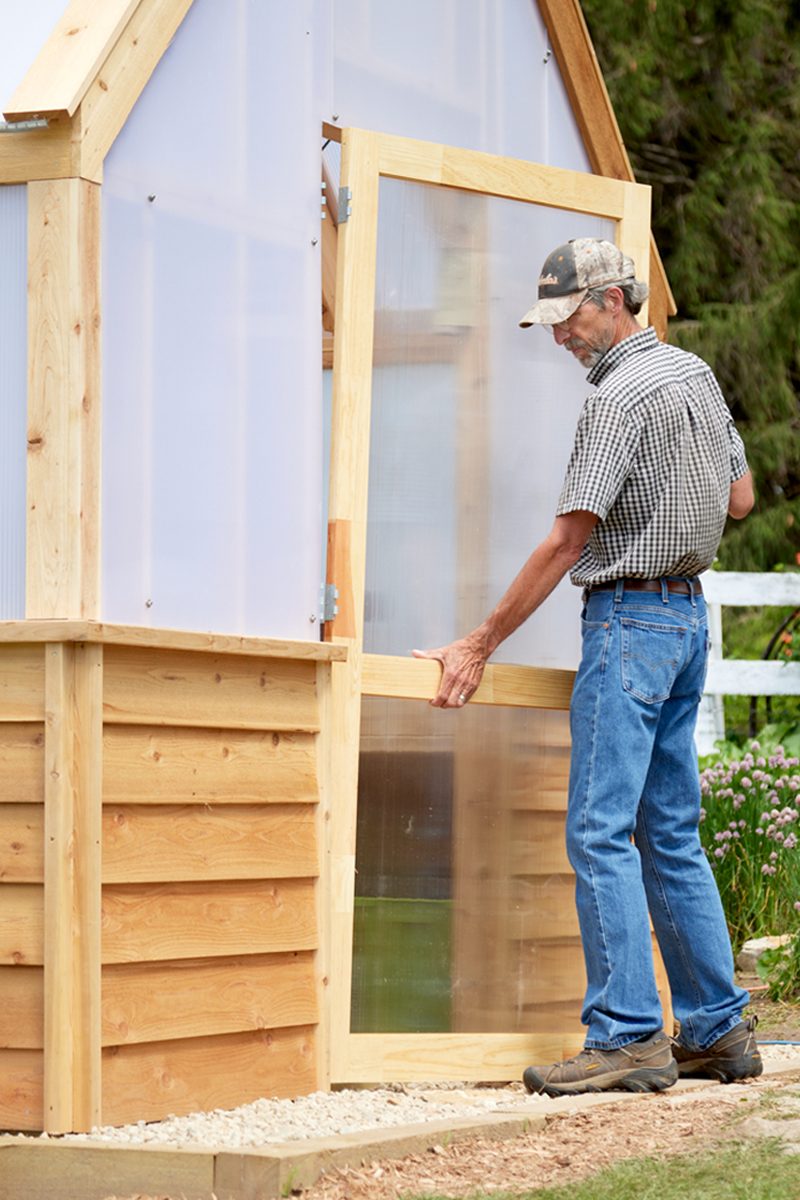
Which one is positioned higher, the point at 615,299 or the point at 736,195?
the point at 736,195

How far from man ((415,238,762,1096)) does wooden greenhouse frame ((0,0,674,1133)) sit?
0.41 meters

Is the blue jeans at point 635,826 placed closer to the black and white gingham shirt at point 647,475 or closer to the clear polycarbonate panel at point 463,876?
the black and white gingham shirt at point 647,475

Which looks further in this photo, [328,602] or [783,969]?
[783,969]

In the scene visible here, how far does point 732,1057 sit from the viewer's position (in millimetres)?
4527

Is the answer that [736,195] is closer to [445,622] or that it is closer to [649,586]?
[445,622]

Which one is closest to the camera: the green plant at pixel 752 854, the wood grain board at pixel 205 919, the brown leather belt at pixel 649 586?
the wood grain board at pixel 205 919

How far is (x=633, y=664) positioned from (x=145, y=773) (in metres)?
1.16

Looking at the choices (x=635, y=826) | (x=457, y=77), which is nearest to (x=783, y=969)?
(x=635, y=826)

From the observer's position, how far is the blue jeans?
4.33 metres

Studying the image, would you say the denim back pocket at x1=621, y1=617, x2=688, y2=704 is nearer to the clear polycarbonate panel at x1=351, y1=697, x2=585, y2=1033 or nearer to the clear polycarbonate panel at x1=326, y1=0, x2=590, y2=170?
the clear polycarbonate panel at x1=351, y1=697, x2=585, y2=1033

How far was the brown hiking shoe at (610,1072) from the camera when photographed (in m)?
4.27

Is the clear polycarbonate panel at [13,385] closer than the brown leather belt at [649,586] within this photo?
Yes

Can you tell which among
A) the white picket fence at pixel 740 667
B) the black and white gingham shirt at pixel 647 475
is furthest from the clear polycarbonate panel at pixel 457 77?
the white picket fence at pixel 740 667

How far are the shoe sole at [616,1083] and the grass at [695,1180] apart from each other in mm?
662
